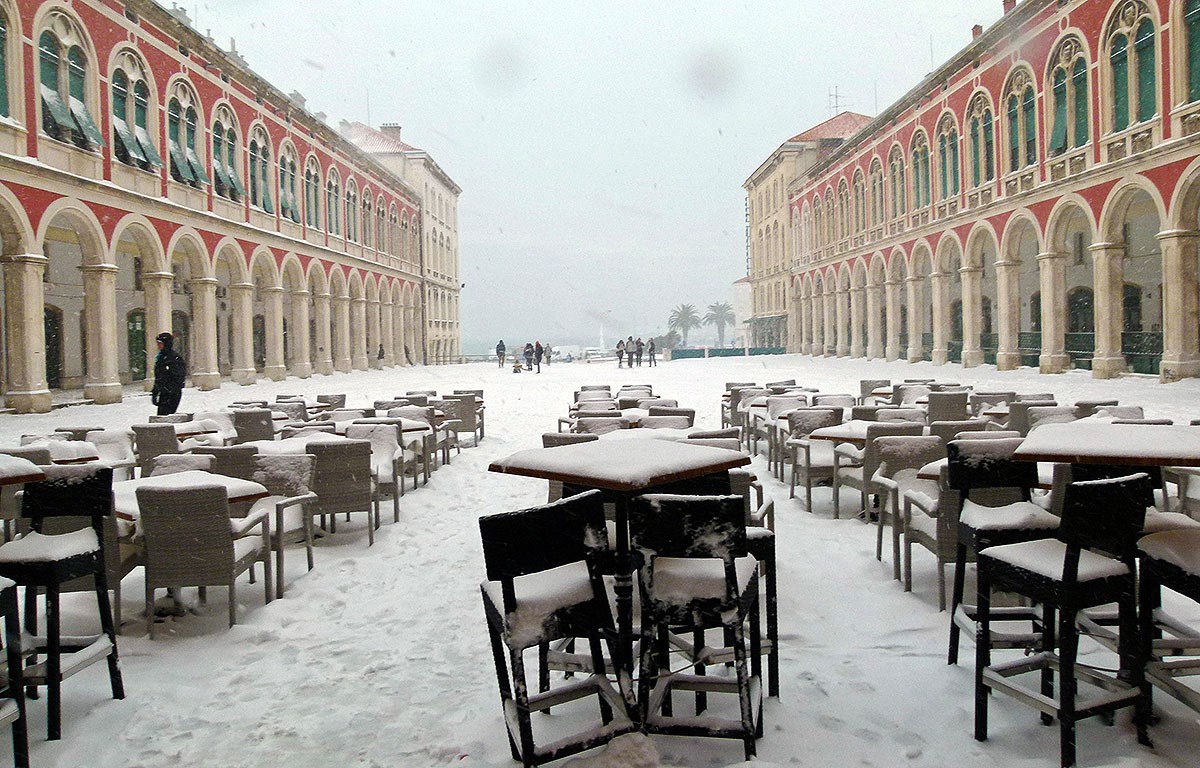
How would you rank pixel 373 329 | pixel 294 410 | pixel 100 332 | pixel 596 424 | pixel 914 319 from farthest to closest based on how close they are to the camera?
1. pixel 373 329
2. pixel 914 319
3. pixel 100 332
4. pixel 294 410
5. pixel 596 424

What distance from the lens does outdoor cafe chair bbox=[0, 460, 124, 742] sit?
3.55 metres

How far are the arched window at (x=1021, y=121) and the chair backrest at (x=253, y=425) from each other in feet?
78.0

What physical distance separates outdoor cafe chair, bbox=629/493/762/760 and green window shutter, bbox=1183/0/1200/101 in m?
20.2

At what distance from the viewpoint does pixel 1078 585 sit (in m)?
3.07

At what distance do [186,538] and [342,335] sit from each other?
34.3m

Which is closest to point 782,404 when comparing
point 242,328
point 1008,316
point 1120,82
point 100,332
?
point 1120,82

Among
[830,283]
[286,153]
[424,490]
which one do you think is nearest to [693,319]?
[830,283]

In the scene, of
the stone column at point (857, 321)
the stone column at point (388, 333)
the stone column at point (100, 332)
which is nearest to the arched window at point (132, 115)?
the stone column at point (100, 332)

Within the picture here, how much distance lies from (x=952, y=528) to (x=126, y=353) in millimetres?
29934

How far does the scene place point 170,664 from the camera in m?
4.42

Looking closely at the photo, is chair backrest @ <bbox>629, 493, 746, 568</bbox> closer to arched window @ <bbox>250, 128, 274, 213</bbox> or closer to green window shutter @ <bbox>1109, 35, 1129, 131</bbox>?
green window shutter @ <bbox>1109, 35, 1129, 131</bbox>

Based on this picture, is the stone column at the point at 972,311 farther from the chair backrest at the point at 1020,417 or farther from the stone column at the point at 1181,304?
the chair backrest at the point at 1020,417

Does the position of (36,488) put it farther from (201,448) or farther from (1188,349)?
(1188,349)

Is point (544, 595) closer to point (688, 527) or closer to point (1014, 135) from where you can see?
point (688, 527)
